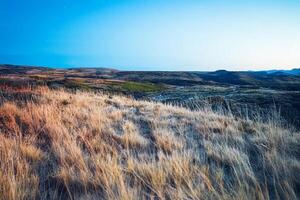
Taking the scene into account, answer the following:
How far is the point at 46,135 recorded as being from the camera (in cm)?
488

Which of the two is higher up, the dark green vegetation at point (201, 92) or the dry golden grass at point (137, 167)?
the dry golden grass at point (137, 167)

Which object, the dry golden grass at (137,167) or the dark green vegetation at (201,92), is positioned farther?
the dark green vegetation at (201,92)

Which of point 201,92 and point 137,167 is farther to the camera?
point 201,92

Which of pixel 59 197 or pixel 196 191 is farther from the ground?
pixel 196 191

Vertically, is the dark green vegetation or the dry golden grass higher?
the dry golden grass

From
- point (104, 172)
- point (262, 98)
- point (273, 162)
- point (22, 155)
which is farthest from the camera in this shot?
point (262, 98)

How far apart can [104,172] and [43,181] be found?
2.32 feet

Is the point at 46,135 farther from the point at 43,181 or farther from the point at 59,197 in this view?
the point at 59,197

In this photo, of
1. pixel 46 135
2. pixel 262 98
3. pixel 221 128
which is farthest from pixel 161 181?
pixel 262 98

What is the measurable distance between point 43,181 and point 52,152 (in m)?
1.05

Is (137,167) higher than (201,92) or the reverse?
higher

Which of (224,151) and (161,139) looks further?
(161,139)

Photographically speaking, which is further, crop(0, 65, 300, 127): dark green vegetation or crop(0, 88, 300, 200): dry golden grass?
crop(0, 65, 300, 127): dark green vegetation

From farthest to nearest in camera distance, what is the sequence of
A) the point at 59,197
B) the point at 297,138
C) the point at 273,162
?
1. the point at 297,138
2. the point at 273,162
3. the point at 59,197
